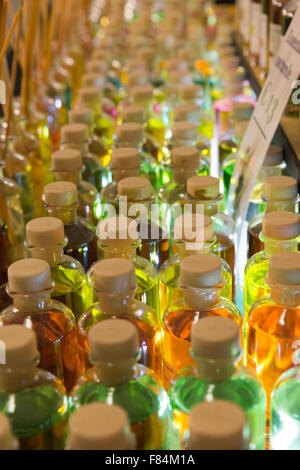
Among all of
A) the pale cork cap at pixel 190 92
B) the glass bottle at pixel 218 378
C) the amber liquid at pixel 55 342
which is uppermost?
the pale cork cap at pixel 190 92

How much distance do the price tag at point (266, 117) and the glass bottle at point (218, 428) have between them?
52 cm

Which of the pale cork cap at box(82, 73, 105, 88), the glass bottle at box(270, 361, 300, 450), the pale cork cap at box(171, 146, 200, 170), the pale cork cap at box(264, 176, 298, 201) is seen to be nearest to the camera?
the glass bottle at box(270, 361, 300, 450)

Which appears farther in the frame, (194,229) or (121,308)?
(194,229)

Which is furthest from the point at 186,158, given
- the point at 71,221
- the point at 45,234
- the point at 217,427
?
the point at 217,427

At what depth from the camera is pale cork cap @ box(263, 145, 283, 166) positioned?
3.43 ft

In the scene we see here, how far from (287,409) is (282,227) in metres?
0.21

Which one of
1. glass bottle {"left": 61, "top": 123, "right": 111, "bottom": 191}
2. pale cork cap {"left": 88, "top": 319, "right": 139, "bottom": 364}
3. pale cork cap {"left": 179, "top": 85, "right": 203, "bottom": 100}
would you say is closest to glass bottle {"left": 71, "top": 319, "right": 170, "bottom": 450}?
pale cork cap {"left": 88, "top": 319, "right": 139, "bottom": 364}

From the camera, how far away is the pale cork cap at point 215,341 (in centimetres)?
52

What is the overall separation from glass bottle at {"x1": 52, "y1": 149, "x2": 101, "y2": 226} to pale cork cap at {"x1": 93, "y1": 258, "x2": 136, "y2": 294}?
0.36 m

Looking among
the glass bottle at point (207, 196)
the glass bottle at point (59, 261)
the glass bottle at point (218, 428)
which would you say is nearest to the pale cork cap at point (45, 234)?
the glass bottle at point (59, 261)

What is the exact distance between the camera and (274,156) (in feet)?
3.43

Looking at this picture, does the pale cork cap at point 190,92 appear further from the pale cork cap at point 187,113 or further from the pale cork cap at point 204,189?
the pale cork cap at point 204,189

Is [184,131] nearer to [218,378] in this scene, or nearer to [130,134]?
[130,134]

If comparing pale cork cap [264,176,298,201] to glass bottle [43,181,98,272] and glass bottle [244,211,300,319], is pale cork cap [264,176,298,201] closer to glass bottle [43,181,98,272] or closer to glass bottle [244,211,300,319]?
glass bottle [244,211,300,319]
